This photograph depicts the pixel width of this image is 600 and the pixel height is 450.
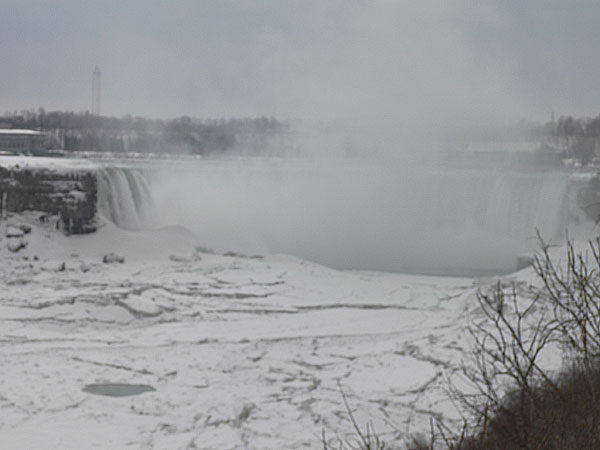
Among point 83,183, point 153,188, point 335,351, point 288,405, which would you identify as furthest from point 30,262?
point 153,188

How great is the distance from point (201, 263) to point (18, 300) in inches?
197

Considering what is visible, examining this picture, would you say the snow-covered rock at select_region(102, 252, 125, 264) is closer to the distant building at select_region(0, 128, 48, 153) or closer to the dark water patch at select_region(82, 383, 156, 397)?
the dark water patch at select_region(82, 383, 156, 397)

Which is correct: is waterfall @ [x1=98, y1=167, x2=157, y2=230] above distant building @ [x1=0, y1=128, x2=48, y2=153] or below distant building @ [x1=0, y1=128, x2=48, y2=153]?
below

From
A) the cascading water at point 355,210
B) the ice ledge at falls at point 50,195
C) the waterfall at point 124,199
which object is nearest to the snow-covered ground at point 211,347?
the ice ledge at falls at point 50,195

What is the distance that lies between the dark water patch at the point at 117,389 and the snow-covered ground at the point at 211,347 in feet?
0.41

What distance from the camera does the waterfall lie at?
21078mm

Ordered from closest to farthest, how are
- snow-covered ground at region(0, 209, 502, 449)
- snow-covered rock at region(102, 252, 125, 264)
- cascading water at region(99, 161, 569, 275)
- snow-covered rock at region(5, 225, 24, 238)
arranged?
snow-covered ground at region(0, 209, 502, 449) < snow-covered rock at region(102, 252, 125, 264) < snow-covered rock at region(5, 225, 24, 238) < cascading water at region(99, 161, 569, 275)

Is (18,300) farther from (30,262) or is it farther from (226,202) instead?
(226,202)

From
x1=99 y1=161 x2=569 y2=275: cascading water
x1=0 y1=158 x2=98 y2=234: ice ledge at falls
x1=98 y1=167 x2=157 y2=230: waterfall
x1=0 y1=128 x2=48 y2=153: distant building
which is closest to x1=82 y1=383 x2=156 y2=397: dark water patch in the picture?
x1=0 y1=158 x2=98 y2=234: ice ledge at falls

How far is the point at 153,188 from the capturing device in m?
27.8

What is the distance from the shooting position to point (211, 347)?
36.2 ft

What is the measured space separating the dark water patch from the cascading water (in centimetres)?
1207

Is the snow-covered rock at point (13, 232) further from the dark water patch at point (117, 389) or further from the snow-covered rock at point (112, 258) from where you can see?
the dark water patch at point (117, 389)

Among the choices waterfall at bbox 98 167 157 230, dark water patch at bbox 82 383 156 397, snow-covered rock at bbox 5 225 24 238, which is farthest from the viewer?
waterfall at bbox 98 167 157 230
